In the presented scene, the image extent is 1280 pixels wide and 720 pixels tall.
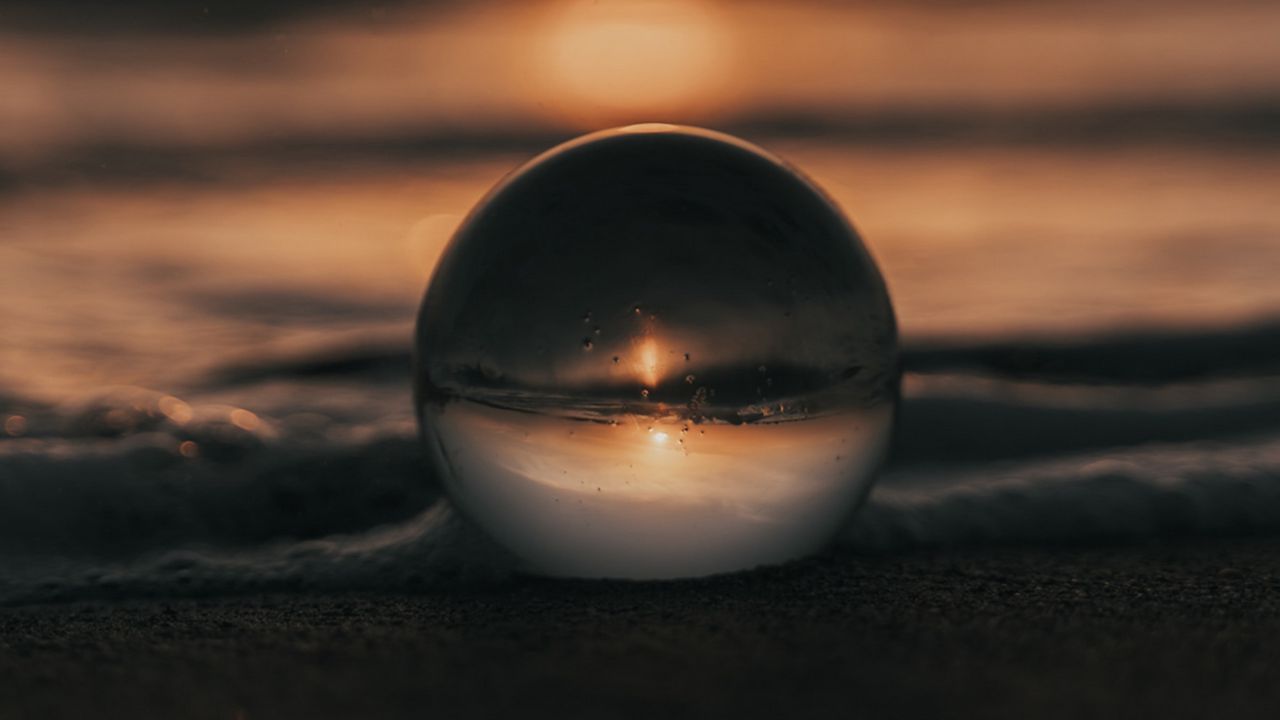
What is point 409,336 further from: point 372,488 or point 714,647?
point 714,647

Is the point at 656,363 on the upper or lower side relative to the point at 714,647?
upper

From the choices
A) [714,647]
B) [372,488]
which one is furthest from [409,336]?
[714,647]

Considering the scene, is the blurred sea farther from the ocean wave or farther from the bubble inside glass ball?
the bubble inside glass ball

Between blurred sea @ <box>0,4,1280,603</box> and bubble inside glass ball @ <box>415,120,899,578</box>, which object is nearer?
bubble inside glass ball @ <box>415,120,899,578</box>

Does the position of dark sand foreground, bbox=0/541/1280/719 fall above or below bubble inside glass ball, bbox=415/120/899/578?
below

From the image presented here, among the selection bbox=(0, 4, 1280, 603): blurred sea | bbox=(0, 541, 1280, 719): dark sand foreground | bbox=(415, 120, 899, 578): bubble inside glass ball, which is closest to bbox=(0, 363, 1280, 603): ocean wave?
bbox=(0, 4, 1280, 603): blurred sea

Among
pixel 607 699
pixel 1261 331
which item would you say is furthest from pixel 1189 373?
pixel 607 699

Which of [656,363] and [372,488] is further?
Answer: [372,488]
